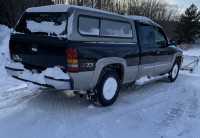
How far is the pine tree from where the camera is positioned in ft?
128

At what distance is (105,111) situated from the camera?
576 centimetres

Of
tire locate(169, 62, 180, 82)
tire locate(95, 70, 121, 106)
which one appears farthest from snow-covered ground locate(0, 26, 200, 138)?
tire locate(169, 62, 180, 82)

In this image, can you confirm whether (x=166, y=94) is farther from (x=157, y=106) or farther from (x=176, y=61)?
(x=176, y=61)

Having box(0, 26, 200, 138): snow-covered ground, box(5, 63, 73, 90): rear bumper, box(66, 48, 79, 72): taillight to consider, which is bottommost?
box(0, 26, 200, 138): snow-covered ground

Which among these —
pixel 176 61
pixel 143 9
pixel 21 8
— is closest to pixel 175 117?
pixel 176 61

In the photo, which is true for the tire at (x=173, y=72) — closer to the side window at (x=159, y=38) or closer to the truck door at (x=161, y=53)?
the truck door at (x=161, y=53)

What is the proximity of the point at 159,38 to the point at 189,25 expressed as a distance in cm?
3328

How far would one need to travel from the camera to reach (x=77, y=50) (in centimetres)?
502

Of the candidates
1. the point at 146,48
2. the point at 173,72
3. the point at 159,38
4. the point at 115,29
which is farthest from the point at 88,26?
the point at 173,72

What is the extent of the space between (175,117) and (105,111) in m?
1.37

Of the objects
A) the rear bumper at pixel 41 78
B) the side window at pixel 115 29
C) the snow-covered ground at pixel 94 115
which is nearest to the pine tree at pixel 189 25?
the snow-covered ground at pixel 94 115

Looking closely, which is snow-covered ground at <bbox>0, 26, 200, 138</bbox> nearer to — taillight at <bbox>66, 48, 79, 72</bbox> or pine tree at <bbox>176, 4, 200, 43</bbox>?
taillight at <bbox>66, 48, 79, 72</bbox>

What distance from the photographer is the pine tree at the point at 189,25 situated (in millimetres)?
39000

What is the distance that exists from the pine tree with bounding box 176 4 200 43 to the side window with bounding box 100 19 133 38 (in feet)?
→ 110
